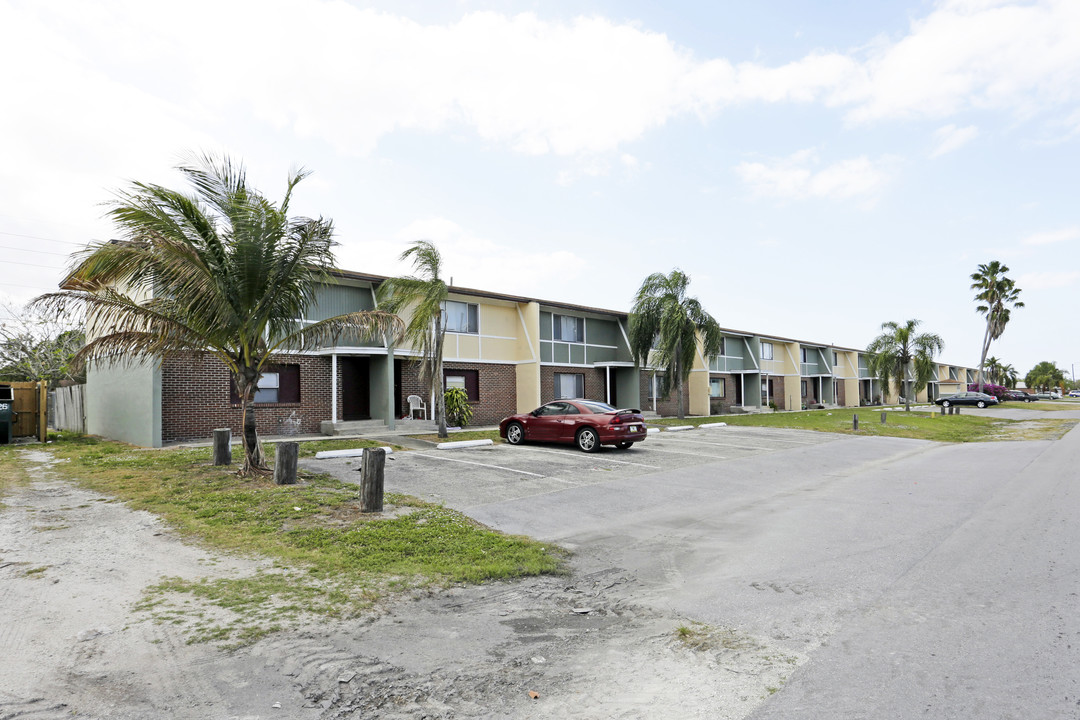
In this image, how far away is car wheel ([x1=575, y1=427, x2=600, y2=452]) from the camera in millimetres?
16562

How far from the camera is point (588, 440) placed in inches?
658

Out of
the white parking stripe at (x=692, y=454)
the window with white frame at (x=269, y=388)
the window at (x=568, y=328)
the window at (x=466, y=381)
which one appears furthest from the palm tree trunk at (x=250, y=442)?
the window at (x=568, y=328)

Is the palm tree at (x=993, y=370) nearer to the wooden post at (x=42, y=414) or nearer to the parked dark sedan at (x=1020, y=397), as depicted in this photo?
the parked dark sedan at (x=1020, y=397)

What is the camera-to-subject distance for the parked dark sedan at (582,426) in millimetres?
16438

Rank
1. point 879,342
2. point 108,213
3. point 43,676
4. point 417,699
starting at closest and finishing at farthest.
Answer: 1. point 417,699
2. point 43,676
3. point 108,213
4. point 879,342

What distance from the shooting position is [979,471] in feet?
45.2

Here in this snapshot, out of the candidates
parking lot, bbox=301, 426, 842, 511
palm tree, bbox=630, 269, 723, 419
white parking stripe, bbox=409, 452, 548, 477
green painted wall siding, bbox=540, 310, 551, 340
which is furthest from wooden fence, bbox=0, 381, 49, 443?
palm tree, bbox=630, 269, 723, 419

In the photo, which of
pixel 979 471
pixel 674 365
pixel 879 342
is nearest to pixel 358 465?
pixel 979 471

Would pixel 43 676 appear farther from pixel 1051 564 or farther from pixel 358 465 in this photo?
pixel 358 465

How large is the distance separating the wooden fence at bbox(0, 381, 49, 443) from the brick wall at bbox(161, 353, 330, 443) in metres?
4.71

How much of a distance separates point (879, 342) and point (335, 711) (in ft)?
156

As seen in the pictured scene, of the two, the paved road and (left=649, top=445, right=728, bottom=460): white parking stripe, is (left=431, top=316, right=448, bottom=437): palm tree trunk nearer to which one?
the paved road

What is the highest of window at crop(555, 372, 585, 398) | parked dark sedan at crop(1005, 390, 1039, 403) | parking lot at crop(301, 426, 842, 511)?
window at crop(555, 372, 585, 398)

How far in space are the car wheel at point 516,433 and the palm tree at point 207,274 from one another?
756 cm
